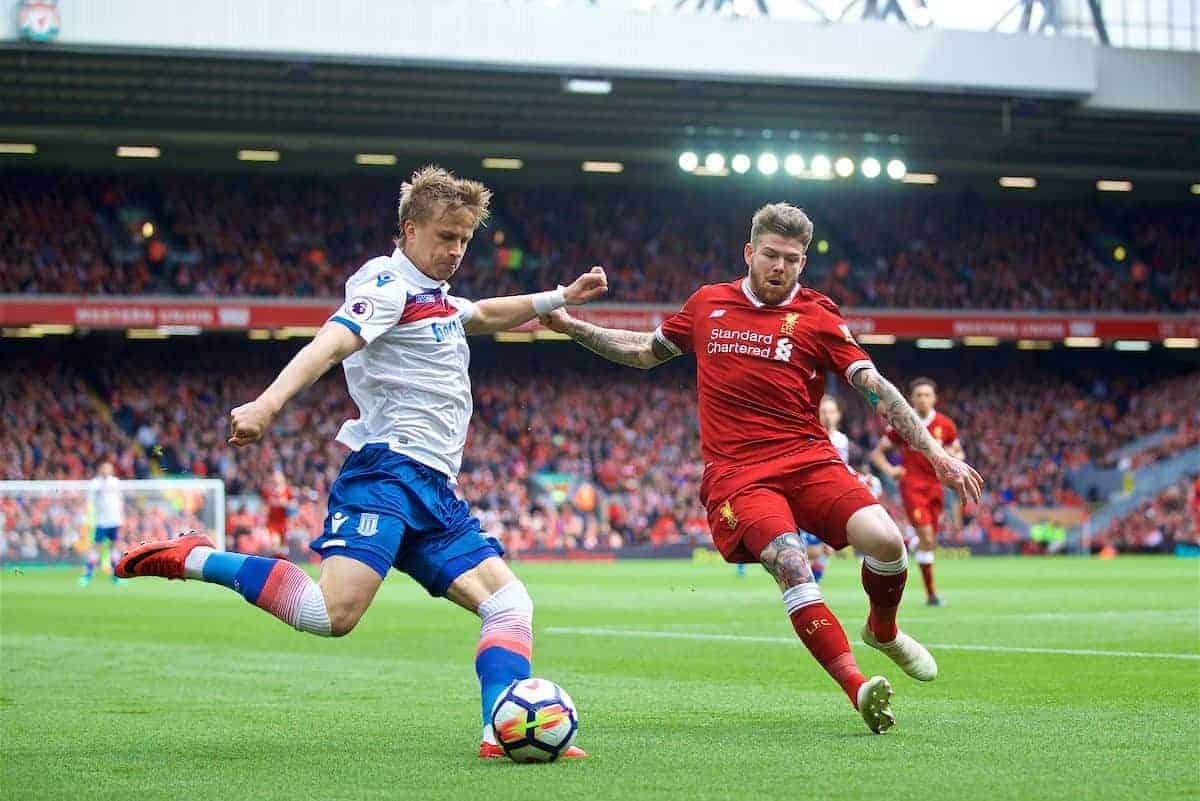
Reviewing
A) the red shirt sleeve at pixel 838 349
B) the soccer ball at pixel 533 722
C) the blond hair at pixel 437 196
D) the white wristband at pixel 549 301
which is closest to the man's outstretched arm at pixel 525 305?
the white wristband at pixel 549 301

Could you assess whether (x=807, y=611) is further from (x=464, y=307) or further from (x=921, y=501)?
(x=921, y=501)

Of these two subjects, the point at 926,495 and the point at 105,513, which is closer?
the point at 926,495

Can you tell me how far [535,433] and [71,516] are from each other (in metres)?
14.6

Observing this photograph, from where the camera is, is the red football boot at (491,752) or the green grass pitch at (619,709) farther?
the red football boot at (491,752)

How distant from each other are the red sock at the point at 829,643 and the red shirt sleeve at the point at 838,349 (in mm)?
1073

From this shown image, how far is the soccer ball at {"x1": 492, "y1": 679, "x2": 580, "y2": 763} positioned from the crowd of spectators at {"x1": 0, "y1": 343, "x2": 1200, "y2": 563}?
28.3 meters

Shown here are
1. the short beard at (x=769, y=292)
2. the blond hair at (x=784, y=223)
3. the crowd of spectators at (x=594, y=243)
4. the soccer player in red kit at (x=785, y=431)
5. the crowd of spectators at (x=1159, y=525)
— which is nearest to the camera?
the soccer player in red kit at (x=785, y=431)

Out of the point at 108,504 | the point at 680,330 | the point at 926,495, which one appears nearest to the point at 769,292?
the point at 680,330

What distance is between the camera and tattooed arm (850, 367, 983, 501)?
23.0 feet

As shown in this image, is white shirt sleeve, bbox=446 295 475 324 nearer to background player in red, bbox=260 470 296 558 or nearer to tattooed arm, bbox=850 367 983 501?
tattooed arm, bbox=850 367 983 501

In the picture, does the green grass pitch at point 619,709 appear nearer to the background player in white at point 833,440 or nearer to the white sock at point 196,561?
the white sock at point 196,561

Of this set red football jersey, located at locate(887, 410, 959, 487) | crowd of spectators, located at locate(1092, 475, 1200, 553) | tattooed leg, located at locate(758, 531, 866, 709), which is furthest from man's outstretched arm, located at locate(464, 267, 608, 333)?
crowd of spectators, located at locate(1092, 475, 1200, 553)

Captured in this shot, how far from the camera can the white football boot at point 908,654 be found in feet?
25.2

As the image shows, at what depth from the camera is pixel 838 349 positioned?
759 cm
